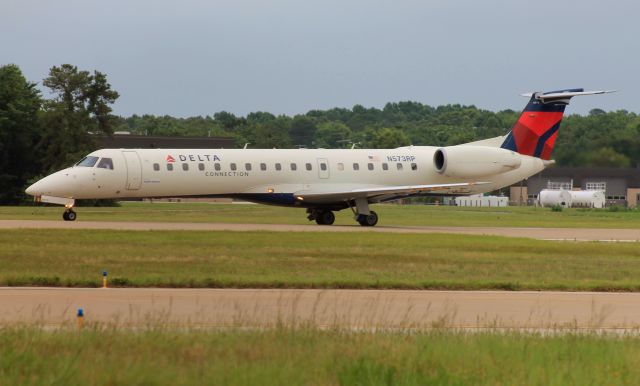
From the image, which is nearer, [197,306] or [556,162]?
[197,306]

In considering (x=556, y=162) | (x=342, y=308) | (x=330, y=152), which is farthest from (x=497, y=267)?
(x=556, y=162)

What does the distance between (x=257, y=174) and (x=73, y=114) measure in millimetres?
36651

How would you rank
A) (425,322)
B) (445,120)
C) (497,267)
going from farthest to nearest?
(445,120), (497,267), (425,322)

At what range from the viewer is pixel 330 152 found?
150 ft

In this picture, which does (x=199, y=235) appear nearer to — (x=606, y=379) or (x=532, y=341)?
(x=532, y=341)

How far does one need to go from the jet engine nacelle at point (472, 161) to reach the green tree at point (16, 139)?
1399 inches

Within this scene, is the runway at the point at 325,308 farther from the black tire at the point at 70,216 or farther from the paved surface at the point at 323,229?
the black tire at the point at 70,216

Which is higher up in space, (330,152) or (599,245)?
(330,152)

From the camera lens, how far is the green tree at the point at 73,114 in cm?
7500

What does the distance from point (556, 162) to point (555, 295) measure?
34357 millimetres

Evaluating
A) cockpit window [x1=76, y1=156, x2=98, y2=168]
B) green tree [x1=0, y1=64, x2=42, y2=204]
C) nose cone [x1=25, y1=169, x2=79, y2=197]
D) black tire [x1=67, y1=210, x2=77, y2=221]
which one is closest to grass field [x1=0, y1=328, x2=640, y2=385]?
nose cone [x1=25, y1=169, x2=79, y2=197]

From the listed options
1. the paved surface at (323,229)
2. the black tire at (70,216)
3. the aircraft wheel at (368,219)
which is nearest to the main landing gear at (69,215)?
the black tire at (70,216)

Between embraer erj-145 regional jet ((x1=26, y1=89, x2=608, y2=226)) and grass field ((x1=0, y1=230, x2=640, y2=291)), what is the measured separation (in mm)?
7889

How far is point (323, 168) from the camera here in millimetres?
44812
